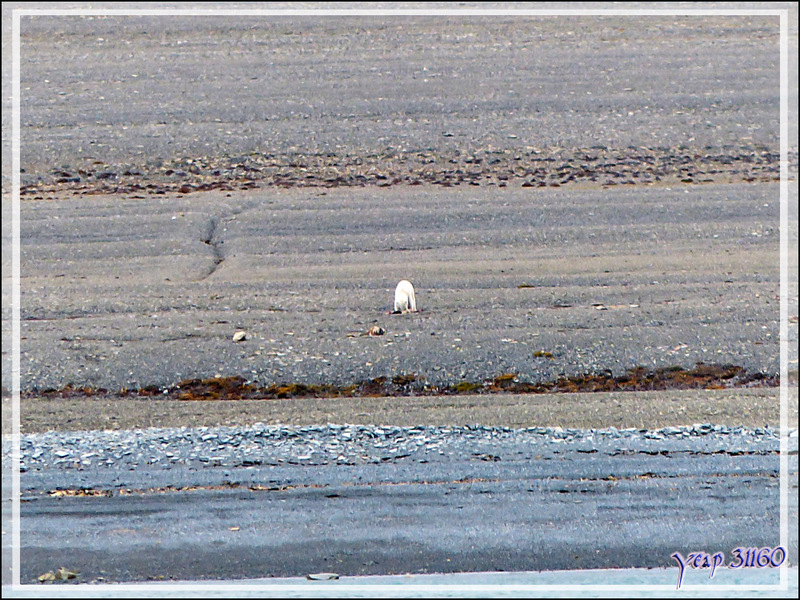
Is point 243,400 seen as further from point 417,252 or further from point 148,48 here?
point 148,48

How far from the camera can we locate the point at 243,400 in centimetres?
421

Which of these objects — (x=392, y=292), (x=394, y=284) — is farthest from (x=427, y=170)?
(x=392, y=292)

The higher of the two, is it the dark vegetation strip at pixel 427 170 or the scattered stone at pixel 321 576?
the dark vegetation strip at pixel 427 170

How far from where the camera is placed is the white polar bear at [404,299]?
16.6 ft

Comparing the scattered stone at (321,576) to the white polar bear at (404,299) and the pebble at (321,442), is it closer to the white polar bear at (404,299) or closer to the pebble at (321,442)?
the pebble at (321,442)

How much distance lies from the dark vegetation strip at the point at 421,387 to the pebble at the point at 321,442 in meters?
0.42

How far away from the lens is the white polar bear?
16.6 ft

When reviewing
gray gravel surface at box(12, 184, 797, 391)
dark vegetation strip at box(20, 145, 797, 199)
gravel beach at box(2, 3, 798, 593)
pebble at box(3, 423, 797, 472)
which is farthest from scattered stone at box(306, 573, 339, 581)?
dark vegetation strip at box(20, 145, 797, 199)

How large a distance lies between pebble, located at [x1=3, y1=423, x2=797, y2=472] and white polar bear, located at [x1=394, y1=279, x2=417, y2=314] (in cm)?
136

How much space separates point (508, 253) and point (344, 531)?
129 inches

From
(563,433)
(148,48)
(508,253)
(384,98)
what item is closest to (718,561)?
(563,433)

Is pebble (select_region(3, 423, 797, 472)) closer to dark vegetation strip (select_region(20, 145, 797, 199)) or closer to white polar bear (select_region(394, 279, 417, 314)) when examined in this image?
white polar bear (select_region(394, 279, 417, 314))

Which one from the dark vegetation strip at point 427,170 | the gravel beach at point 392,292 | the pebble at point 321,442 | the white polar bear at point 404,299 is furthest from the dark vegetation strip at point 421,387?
the dark vegetation strip at point 427,170

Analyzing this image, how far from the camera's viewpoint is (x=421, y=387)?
4.32 m
